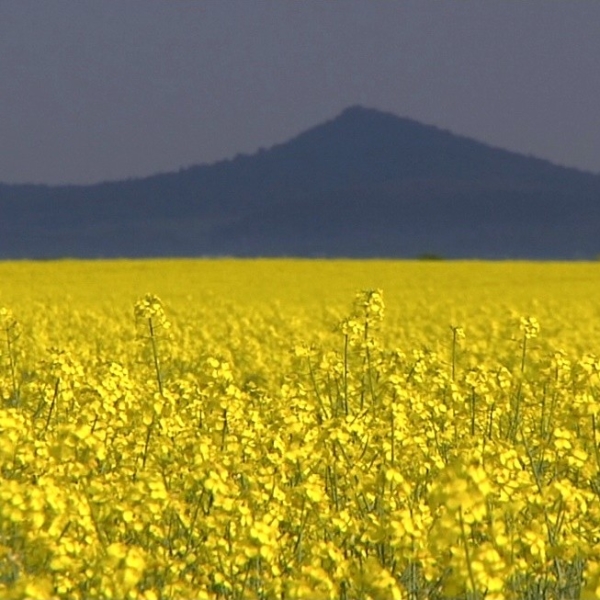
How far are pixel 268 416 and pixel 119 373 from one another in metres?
1.41

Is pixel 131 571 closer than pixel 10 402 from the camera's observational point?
Yes

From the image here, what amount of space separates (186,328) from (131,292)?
18.2 metres

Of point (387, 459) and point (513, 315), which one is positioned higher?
point (513, 315)

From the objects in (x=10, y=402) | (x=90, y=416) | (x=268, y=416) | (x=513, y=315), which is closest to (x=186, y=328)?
(x=10, y=402)

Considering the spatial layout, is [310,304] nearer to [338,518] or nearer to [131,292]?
[131,292]

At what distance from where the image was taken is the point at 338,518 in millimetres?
7859

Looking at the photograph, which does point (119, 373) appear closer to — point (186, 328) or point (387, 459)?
point (387, 459)

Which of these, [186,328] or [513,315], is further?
[186,328]

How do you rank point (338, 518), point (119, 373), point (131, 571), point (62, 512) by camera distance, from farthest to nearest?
point (119, 373), point (338, 518), point (62, 512), point (131, 571)

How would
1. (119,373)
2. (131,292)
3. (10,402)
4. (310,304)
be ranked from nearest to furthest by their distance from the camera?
(119,373)
(10,402)
(310,304)
(131,292)

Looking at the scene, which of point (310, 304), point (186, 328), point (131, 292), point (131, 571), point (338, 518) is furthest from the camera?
point (131, 292)

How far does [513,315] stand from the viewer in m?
13.9

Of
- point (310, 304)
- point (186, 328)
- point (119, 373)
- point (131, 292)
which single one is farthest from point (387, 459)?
point (131, 292)

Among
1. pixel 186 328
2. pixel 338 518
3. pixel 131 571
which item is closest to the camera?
pixel 131 571
